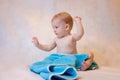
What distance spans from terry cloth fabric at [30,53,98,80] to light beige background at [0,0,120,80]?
290 millimetres

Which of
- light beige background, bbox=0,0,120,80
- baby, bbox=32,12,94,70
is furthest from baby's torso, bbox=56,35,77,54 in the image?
light beige background, bbox=0,0,120,80

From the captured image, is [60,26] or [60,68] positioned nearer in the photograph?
[60,68]

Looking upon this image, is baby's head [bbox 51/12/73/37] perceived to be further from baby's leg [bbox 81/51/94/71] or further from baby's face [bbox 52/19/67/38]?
baby's leg [bbox 81/51/94/71]

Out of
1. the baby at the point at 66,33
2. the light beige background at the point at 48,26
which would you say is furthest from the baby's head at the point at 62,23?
the light beige background at the point at 48,26

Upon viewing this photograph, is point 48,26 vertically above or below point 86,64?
above

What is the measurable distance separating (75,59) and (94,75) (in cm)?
12

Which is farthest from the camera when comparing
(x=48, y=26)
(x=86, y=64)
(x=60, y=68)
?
(x=48, y=26)

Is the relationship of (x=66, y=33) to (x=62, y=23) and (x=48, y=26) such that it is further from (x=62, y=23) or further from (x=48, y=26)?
(x=48, y=26)

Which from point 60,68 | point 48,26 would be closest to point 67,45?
point 60,68

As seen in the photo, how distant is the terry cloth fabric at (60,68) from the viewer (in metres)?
0.71

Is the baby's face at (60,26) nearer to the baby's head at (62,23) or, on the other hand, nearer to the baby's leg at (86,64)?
the baby's head at (62,23)

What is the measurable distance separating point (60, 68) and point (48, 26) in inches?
26.9

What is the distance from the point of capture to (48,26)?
4.62ft

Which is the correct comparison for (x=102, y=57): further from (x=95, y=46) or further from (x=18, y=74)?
(x=18, y=74)
